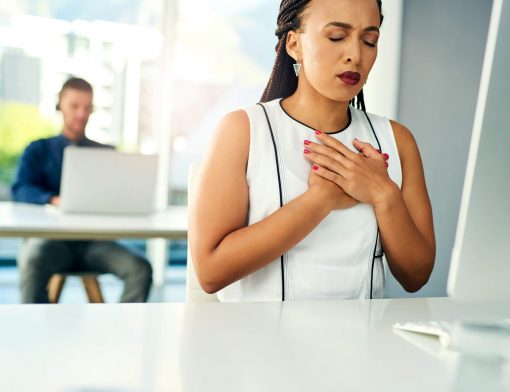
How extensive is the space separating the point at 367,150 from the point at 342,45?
22cm

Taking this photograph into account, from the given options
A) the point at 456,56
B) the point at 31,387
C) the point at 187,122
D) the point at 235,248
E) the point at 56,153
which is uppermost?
the point at 456,56

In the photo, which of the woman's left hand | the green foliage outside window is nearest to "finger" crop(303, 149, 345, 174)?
the woman's left hand

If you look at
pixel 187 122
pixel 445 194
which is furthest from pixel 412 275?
pixel 187 122

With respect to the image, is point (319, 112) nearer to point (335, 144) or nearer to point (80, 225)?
point (335, 144)

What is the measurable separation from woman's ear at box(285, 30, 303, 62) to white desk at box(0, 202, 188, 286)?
1.44 m

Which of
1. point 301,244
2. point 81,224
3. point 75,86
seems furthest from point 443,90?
point 301,244

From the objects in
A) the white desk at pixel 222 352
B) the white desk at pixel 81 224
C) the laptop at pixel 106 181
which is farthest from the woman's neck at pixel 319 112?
the laptop at pixel 106 181

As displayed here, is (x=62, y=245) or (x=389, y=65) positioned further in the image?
(x=389, y=65)

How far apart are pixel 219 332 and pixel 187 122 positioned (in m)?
4.52

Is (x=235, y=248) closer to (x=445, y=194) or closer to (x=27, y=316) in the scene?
(x=27, y=316)

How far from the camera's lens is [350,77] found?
1351 millimetres

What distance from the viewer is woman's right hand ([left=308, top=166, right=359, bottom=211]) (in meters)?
1.29

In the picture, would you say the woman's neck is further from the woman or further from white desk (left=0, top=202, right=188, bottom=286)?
white desk (left=0, top=202, right=188, bottom=286)

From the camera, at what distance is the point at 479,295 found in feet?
3.24
